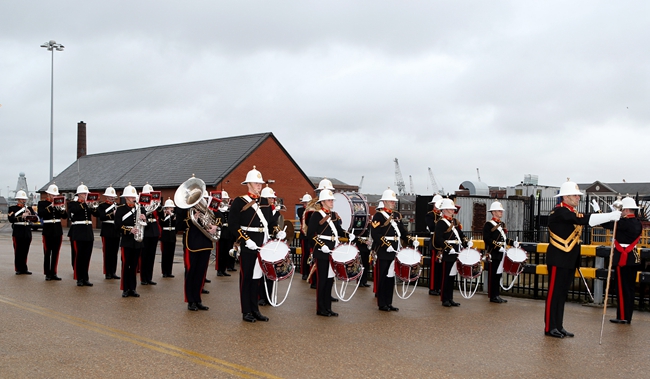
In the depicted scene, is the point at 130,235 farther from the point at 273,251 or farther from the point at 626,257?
the point at 626,257

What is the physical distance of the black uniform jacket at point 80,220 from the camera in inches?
504

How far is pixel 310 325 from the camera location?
880 centimetres

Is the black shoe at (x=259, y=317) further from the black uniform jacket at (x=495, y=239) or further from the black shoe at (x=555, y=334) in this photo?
the black uniform jacket at (x=495, y=239)

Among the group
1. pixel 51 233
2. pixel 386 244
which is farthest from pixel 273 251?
pixel 51 233

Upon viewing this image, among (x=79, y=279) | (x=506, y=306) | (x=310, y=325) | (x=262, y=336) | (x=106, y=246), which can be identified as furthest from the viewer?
(x=106, y=246)

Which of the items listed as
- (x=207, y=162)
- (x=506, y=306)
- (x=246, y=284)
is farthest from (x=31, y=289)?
(x=207, y=162)

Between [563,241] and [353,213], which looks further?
[353,213]

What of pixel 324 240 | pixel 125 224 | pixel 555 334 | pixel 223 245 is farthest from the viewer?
pixel 223 245

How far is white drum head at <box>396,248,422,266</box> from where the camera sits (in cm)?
1063

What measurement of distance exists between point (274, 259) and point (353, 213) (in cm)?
339

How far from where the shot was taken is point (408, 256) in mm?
10672

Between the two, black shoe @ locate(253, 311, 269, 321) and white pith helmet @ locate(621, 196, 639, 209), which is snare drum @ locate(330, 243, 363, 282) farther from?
white pith helmet @ locate(621, 196, 639, 209)

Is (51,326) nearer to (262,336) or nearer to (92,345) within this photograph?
(92,345)

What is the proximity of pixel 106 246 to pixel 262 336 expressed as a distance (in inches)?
282
